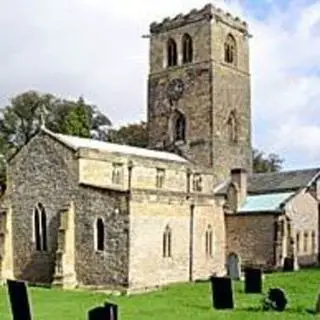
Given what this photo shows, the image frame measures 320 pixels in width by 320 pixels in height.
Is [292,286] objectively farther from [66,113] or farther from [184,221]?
[66,113]

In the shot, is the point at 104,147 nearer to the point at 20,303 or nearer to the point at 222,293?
the point at 222,293

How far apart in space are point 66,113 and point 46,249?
104 ft

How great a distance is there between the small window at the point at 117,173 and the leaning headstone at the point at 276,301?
2490 centimetres

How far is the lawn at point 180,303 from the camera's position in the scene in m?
22.5

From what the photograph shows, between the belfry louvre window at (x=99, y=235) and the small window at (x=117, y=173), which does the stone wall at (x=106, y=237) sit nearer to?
the belfry louvre window at (x=99, y=235)

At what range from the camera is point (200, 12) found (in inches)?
2415

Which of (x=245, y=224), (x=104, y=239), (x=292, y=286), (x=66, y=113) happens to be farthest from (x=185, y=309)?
(x=66, y=113)

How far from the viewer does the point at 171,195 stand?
4281 centimetres

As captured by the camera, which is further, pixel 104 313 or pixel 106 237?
pixel 106 237

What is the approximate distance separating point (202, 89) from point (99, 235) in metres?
22.4

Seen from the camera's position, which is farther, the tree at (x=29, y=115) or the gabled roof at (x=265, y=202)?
the tree at (x=29, y=115)

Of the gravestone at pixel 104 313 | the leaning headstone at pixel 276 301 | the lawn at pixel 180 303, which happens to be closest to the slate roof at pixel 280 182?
the lawn at pixel 180 303

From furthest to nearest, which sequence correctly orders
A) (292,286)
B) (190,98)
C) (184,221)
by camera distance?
(190,98) < (184,221) < (292,286)

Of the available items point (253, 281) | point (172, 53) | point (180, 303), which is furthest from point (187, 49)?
point (180, 303)
